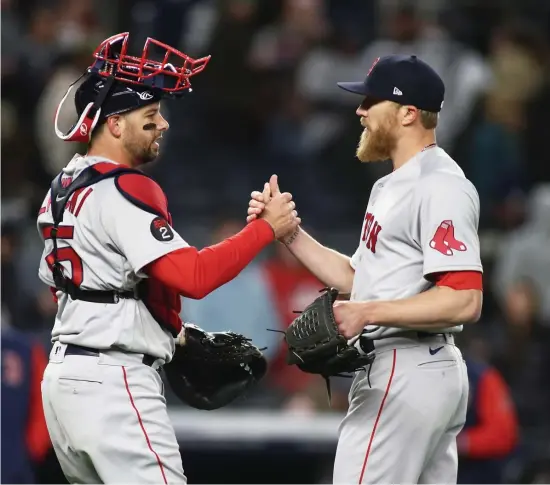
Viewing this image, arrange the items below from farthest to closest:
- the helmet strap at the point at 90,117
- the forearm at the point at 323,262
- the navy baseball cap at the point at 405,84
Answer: the forearm at the point at 323,262, the navy baseball cap at the point at 405,84, the helmet strap at the point at 90,117

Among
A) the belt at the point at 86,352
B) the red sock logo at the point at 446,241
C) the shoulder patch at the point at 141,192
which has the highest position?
the shoulder patch at the point at 141,192

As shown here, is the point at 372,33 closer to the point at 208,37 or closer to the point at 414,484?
the point at 208,37

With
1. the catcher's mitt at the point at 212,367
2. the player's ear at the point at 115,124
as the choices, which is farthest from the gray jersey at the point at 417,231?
the player's ear at the point at 115,124

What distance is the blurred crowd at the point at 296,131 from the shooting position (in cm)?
935

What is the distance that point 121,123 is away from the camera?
15.4ft

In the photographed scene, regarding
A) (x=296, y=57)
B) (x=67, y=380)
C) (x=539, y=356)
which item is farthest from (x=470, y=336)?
(x=67, y=380)

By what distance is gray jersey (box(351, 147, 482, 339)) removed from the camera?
4531 millimetres

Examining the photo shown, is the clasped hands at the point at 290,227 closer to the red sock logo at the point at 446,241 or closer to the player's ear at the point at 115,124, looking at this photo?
the red sock logo at the point at 446,241

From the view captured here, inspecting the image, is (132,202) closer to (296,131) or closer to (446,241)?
(446,241)

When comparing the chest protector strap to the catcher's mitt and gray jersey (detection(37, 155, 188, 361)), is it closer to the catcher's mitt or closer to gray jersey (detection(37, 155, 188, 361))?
gray jersey (detection(37, 155, 188, 361))

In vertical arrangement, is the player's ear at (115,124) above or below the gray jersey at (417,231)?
above

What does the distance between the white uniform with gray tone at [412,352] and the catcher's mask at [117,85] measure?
95 cm

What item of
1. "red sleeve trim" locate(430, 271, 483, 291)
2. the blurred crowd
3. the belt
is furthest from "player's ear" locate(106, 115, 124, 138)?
the blurred crowd

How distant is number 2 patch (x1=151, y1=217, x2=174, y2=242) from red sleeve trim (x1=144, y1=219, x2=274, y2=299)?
59mm
